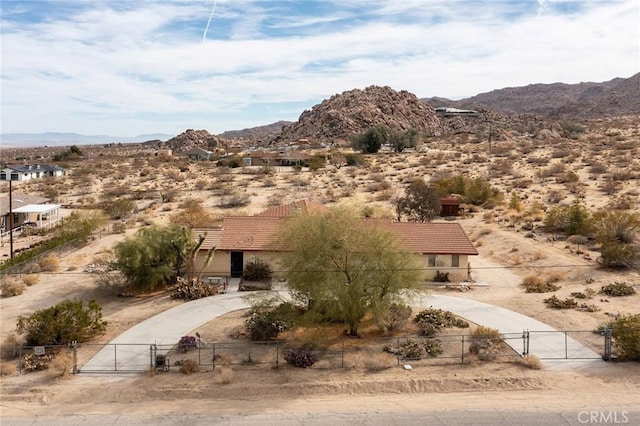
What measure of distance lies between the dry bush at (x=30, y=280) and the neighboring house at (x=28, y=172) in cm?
5058

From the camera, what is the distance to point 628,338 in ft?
66.2

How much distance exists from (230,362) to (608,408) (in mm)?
12077

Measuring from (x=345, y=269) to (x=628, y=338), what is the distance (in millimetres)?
10129

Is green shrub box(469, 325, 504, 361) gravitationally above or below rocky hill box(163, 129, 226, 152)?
below

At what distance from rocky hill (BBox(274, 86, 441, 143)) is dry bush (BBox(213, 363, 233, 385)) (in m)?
121

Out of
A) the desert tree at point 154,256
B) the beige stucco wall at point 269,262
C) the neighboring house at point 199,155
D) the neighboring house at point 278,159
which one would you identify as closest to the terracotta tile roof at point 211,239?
the beige stucco wall at point 269,262

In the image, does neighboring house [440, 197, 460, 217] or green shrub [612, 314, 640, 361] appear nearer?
green shrub [612, 314, 640, 361]

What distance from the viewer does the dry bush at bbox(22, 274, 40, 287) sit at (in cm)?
2998

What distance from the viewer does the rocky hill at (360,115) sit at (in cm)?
15188

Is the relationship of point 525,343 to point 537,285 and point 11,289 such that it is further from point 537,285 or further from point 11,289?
point 11,289

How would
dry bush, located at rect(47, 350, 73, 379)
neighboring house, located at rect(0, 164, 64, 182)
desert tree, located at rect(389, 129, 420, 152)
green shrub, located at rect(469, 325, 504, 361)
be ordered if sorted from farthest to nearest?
desert tree, located at rect(389, 129, 420, 152)
neighboring house, located at rect(0, 164, 64, 182)
green shrub, located at rect(469, 325, 504, 361)
dry bush, located at rect(47, 350, 73, 379)

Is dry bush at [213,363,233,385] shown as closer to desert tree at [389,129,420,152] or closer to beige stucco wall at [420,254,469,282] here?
beige stucco wall at [420,254,469,282]

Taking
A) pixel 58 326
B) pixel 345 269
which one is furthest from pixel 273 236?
pixel 58 326

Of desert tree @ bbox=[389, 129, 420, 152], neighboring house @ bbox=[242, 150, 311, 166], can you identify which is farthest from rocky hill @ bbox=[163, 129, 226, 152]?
desert tree @ bbox=[389, 129, 420, 152]
